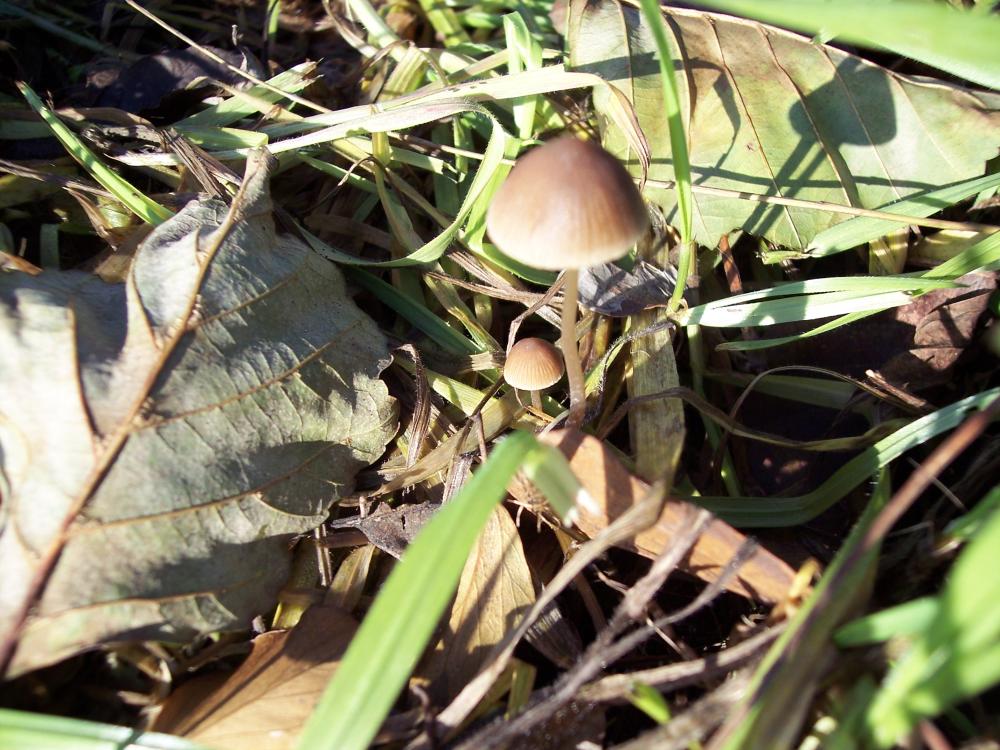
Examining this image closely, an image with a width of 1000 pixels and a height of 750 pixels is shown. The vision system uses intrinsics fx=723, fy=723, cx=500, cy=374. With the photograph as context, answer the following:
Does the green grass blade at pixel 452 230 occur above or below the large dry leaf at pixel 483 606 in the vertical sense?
above

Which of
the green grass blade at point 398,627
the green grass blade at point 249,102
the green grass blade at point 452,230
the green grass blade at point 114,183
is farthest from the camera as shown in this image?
the green grass blade at point 249,102

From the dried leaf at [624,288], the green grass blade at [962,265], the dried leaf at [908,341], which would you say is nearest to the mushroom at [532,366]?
the dried leaf at [624,288]

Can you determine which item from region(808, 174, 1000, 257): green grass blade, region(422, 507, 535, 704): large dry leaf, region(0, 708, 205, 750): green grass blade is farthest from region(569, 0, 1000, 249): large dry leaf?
region(0, 708, 205, 750): green grass blade

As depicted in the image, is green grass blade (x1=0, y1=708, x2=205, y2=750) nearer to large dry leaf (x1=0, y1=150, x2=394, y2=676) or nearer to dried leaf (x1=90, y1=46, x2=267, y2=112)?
large dry leaf (x1=0, y1=150, x2=394, y2=676)

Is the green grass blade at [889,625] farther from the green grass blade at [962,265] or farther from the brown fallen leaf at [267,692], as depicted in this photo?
the brown fallen leaf at [267,692]

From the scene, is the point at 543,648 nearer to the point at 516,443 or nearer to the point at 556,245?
the point at 516,443

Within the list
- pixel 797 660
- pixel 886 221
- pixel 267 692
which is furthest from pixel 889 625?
pixel 886 221

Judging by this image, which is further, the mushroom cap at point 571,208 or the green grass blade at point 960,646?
the mushroom cap at point 571,208
